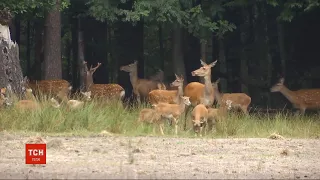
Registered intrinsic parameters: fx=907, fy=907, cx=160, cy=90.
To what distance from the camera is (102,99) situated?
20953 mm

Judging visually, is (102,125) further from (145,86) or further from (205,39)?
(145,86)

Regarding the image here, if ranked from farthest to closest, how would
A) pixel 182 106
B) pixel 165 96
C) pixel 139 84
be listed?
pixel 139 84 < pixel 165 96 < pixel 182 106

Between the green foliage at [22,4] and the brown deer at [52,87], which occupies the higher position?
the green foliage at [22,4]

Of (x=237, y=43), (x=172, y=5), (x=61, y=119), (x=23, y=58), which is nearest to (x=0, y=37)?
(x=61, y=119)

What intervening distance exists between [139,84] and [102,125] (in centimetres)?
1056

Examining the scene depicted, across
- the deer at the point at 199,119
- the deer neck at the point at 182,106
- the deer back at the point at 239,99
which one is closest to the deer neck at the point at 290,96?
the deer back at the point at 239,99

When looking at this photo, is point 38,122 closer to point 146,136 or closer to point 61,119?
point 61,119

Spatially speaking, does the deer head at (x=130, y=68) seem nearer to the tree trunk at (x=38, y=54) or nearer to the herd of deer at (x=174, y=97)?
the herd of deer at (x=174, y=97)

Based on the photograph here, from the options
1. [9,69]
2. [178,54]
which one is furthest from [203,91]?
[178,54]

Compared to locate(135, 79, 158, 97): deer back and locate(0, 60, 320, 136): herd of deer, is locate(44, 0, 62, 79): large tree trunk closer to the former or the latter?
locate(0, 60, 320, 136): herd of deer

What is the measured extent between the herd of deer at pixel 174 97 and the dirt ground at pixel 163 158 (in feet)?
6.65

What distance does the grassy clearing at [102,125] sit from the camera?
16500mm

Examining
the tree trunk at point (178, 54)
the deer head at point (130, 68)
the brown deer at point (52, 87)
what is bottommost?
the brown deer at point (52, 87)

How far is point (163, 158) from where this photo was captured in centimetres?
1281
